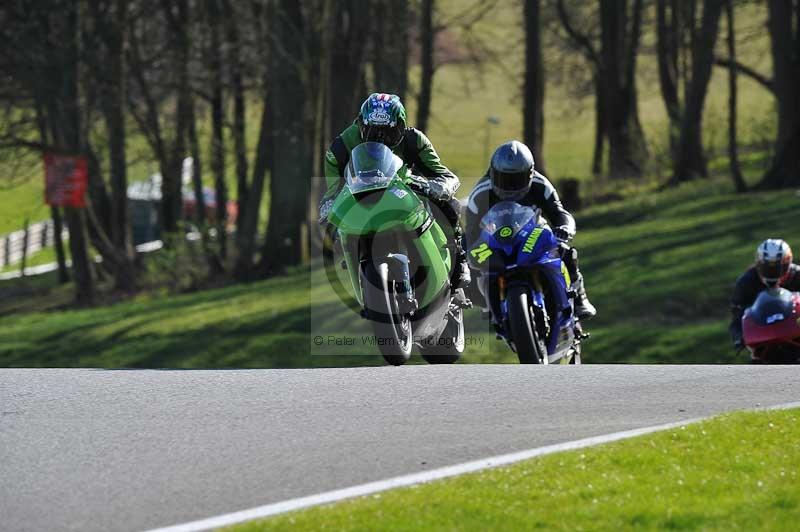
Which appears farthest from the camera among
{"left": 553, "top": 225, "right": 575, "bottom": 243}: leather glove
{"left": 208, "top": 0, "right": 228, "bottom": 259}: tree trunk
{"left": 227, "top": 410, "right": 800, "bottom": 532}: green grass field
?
{"left": 208, "top": 0, "right": 228, "bottom": 259}: tree trunk

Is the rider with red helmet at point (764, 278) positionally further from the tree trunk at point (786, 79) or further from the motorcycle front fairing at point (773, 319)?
the tree trunk at point (786, 79)

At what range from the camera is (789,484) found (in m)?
6.82

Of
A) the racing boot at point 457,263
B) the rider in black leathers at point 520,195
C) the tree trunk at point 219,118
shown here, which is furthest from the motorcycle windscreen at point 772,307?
the tree trunk at point 219,118

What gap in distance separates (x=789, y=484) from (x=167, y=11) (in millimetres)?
28823

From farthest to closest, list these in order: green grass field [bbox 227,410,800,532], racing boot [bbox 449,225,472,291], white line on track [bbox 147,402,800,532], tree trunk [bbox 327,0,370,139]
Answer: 1. tree trunk [bbox 327,0,370,139]
2. racing boot [bbox 449,225,472,291]
3. white line on track [bbox 147,402,800,532]
4. green grass field [bbox 227,410,800,532]

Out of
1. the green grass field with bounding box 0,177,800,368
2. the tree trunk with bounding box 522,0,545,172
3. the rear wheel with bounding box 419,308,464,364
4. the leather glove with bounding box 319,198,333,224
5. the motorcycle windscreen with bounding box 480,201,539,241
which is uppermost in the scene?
the tree trunk with bounding box 522,0,545,172

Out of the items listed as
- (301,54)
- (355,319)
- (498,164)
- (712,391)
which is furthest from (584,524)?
(301,54)

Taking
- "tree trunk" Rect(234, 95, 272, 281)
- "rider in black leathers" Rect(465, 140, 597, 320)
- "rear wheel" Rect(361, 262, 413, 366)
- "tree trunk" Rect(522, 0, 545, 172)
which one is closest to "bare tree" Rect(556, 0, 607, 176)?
"tree trunk" Rect(522, 0, 545, 172)

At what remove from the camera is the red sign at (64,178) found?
94.8ft

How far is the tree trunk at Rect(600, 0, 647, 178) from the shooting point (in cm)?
3816

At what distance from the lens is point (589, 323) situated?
869 inches

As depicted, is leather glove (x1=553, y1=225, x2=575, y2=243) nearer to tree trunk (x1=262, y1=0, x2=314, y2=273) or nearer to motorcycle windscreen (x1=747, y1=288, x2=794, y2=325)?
motorcycle windscreen (x1=747, y1=288, x2=794, y2=325)

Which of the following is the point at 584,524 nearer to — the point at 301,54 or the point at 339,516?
the point at 339,516

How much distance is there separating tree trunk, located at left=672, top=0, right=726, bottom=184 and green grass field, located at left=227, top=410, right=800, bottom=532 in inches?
958
